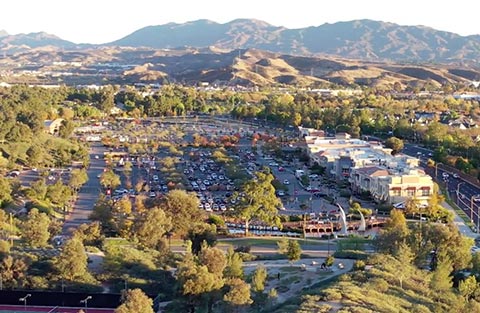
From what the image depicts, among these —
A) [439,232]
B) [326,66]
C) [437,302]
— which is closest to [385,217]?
[439,232]

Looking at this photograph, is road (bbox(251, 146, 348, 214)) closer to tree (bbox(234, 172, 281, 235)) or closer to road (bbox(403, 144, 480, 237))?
tree (bbox(234, 172, 281, 235))

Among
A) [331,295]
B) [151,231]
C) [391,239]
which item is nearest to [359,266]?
[391,239]

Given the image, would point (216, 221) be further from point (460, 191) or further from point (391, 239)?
point (460, 191)

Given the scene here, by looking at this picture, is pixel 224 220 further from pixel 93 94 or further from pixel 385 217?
pixel 93 94

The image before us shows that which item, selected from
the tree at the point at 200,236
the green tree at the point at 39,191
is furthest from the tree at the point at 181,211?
the green tree at the point at 39,191

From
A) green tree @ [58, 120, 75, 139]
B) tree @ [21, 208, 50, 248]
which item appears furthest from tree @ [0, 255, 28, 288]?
green tree @ [58, 120, 75, 139]
